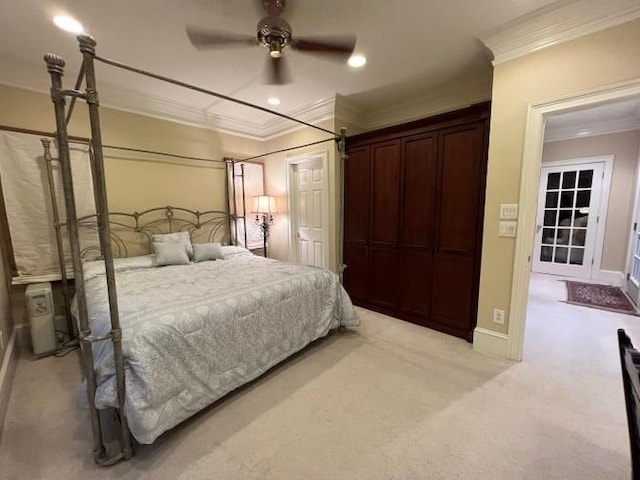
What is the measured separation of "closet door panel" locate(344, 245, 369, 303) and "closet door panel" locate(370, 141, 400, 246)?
11.6 inches

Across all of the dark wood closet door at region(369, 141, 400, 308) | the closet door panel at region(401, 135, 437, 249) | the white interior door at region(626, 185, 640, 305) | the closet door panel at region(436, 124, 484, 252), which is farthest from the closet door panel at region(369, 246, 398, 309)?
the white interior door at region(626, 185, 640, 305)

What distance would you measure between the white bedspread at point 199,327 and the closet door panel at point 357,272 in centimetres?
88

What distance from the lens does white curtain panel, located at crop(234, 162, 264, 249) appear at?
444 cm

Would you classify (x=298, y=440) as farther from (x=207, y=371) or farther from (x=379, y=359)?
(x=379, y=359)

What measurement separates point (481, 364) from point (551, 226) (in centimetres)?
457

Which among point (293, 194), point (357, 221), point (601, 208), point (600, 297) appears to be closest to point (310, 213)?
point (293, 194)

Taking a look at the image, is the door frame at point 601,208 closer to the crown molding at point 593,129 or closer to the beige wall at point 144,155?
the crown molding at point 593,129

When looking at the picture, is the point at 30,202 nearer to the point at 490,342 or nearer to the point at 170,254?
the point at 170,254

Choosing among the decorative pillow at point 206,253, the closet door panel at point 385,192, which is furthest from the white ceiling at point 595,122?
the decorative pillow at point 206,253

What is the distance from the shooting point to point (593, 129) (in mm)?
4656

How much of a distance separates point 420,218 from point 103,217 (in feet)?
9.05

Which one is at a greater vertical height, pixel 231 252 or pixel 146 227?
pixel 146 227

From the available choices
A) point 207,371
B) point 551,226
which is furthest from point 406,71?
point 551,226

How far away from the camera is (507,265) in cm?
235
